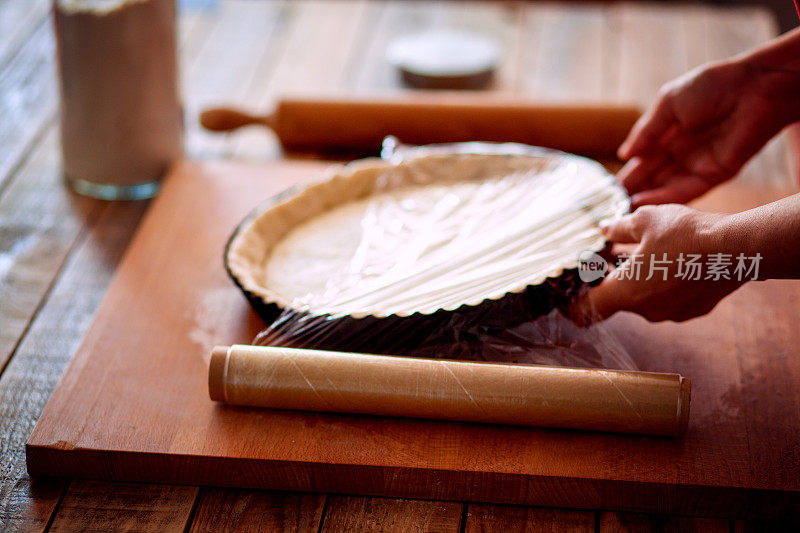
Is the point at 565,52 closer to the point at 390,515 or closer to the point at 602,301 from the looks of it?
the point at 602,301

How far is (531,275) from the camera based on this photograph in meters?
0.81

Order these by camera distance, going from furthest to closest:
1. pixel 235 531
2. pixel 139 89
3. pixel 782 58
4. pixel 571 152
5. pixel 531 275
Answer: pixel 571 152 < pixel 139 89 < pixel 782 58 < pixel 531 275 < pixel 235 531

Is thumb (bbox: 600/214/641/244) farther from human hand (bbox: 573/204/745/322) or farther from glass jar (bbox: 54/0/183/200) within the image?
glass jar (bbox: 54/0/183/200)

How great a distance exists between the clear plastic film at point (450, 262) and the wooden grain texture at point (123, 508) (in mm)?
161

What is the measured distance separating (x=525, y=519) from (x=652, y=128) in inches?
20.0

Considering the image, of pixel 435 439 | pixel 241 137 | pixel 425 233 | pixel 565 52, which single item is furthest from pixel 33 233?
pixel 565 52

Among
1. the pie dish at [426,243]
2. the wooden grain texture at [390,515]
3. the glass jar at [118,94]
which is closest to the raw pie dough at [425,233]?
the pie dish at [426,243]

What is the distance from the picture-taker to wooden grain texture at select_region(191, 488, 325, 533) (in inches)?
27.4

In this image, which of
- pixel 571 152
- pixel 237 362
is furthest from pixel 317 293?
pixel 571 152

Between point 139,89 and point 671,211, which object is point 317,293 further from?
point 139,89

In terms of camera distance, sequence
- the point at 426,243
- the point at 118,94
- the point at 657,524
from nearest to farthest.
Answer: the point at 657,524 → the point at 426,243 → the point at 118,94

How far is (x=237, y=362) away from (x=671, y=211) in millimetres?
388

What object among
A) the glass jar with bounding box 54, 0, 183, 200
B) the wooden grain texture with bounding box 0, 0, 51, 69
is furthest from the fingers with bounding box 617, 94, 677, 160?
the wooden grain texture with bounding box 0, 0, 51, 69

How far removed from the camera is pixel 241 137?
136 cm
